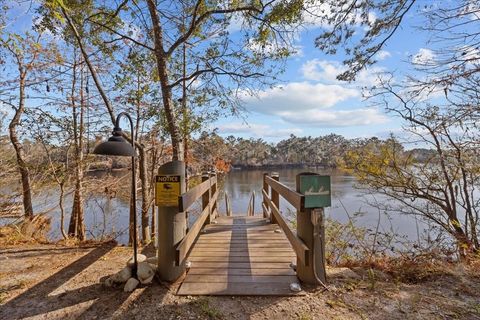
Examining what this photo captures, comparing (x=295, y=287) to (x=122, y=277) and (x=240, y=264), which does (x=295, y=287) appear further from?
(x=122, y=277)

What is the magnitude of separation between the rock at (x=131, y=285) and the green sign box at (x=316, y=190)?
5.94 ft

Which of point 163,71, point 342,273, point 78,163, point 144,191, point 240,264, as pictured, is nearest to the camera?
point 342,273

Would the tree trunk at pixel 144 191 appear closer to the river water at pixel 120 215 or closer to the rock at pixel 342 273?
the river water at pixel 120 215

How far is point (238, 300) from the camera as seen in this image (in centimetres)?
241

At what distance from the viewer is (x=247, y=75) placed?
5078 millimetres

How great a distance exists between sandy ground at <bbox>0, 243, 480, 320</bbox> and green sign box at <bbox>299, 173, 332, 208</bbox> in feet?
2.72

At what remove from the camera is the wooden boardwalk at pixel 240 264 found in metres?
2.58

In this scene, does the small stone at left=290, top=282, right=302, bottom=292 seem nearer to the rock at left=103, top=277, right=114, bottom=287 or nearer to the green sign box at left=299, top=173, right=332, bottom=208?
the green sign box at left=299, top=173, right=332, bottom=208

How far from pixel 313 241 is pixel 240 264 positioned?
0.98m

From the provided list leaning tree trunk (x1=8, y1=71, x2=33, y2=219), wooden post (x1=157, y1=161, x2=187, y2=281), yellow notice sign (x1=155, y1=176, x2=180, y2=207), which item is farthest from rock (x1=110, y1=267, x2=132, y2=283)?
leaning tree trunk (x1=8, y1=71, x2=33, y2=219)

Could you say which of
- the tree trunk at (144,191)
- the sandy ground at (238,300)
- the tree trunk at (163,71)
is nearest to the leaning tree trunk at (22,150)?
the tree trunk at (144,191)

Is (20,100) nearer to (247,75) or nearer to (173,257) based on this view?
(247,75)

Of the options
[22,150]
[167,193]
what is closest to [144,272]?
[167,193]

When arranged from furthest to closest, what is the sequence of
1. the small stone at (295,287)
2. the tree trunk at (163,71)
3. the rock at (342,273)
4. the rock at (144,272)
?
the tree trunk at (163,71), the rock at (342,273), the rock at (144,272), the small stone at (295,287)
